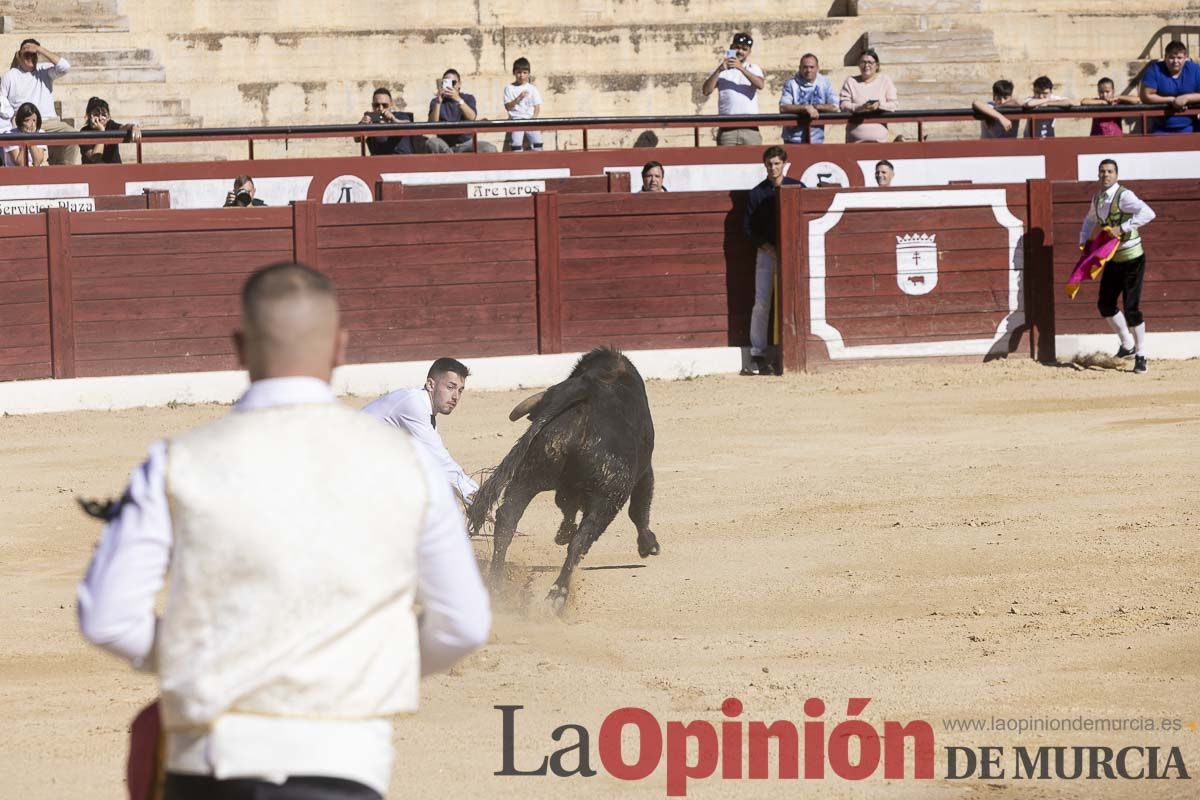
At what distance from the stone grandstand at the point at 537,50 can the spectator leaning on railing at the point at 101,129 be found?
7.55ft

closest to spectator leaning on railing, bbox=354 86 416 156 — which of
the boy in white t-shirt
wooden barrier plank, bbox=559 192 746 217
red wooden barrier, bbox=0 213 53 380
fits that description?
the boy in white t-shirt

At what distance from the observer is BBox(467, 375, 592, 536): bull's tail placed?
5.86m

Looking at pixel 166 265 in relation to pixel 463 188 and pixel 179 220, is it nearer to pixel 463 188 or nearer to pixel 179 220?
pixel 179 220

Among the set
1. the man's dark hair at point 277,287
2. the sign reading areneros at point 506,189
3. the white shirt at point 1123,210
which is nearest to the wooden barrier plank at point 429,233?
the sign reading areneros at point 506,189

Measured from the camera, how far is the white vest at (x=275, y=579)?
1.94 meters

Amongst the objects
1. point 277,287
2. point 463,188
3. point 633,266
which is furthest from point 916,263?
point 277,287

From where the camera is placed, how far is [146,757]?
204cm

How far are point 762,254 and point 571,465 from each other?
6.70 meters

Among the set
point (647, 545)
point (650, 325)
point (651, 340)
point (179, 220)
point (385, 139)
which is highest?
point (385, 139)

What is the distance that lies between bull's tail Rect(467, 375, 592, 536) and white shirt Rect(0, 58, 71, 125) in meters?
8.91

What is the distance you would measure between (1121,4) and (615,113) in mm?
5832

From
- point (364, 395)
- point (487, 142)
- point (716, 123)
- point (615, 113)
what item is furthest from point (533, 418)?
point (615, 113)

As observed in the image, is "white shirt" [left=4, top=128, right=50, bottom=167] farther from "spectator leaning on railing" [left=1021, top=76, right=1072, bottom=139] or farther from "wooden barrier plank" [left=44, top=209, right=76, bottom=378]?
"spectator leaning on railing" [left=1021, top=76, right=1072, bottom=139]

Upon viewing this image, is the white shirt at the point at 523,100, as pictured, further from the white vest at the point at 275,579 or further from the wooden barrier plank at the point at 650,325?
the white vest at the point at 275,579
